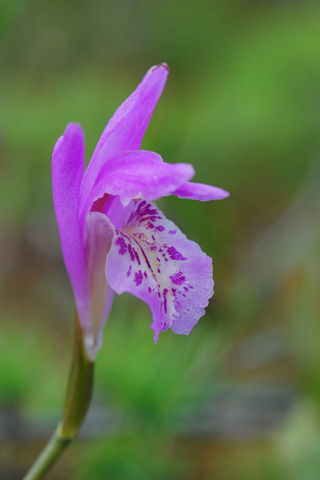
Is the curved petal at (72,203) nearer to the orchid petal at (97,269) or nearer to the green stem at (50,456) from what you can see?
the orchid petal at (97,269)

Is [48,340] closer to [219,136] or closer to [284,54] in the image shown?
[219,136]

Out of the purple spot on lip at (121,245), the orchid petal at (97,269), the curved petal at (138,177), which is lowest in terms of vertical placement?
the orchid petal at (97,269)

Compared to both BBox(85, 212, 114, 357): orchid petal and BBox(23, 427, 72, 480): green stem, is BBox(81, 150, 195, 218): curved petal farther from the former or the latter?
BBox(23, 427, 72, 480): green stem

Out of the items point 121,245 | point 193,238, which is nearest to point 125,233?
point 121,245

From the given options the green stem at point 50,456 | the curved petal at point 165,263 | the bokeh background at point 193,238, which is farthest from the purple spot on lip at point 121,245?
the bokeh background at point 193,238

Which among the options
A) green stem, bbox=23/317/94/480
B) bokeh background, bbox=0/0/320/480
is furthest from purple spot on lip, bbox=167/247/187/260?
bokeh background, bbox=0/0/320/480

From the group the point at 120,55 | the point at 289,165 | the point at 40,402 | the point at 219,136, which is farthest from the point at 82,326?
the point at 120,55
